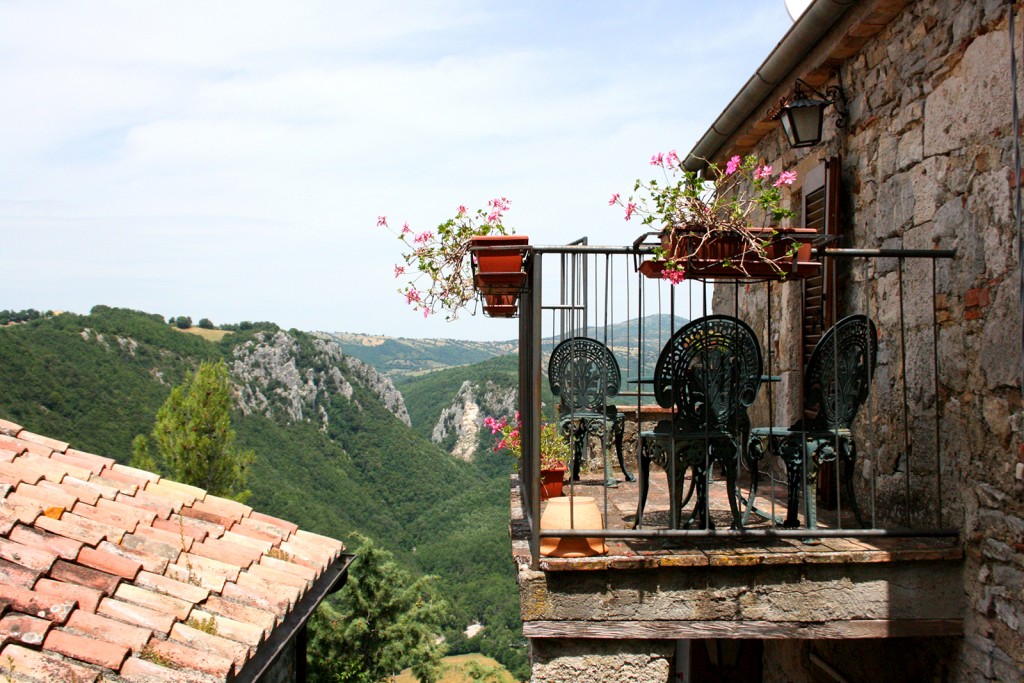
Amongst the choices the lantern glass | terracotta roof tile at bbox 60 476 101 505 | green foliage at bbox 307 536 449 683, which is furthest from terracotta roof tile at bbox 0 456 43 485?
green foliage at bbox 307 536 449 683

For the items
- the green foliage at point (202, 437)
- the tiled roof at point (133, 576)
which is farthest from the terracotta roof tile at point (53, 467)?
the green foliage at point (202, 437)

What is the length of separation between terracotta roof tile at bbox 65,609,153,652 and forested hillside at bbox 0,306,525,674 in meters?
26.3

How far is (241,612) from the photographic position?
3715 mm

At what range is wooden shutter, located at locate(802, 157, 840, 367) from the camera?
4.76 meters

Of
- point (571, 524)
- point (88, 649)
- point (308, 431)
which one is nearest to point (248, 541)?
point (88, 649)

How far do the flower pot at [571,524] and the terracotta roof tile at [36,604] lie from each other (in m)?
1.88

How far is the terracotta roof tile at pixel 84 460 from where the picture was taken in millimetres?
4951

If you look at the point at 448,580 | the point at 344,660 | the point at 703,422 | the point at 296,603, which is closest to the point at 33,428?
the point at 448,580

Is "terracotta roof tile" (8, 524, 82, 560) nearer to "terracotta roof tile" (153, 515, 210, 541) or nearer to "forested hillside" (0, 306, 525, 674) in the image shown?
"terracotta roof tile" (153, 515, 210, 541)

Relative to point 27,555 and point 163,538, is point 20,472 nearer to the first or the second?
point 163,538

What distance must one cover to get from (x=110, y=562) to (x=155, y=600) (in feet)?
1.14

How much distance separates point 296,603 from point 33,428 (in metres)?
30.6

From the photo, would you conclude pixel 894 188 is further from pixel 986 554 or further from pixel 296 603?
pixel 296 603

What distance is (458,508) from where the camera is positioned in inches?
1670
